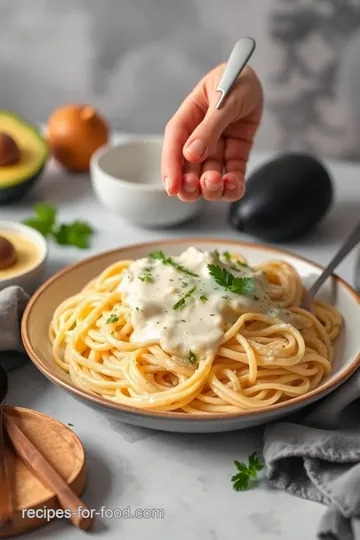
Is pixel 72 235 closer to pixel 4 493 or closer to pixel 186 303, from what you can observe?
pixel 186 303

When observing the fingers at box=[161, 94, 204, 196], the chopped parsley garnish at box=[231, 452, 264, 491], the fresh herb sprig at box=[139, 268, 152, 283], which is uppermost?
the fingers at box=[161, 94, 204, 196]

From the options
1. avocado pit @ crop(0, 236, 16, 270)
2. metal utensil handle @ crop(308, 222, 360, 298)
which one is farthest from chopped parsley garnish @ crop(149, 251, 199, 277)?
avocado pit @ crop(0, 236, 16, 270)

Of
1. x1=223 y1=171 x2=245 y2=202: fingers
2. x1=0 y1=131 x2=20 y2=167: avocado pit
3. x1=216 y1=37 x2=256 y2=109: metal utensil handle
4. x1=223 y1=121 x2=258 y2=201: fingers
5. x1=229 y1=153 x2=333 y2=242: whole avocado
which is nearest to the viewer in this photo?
x1=223 y1=171 x2=245 y2=202: fingers

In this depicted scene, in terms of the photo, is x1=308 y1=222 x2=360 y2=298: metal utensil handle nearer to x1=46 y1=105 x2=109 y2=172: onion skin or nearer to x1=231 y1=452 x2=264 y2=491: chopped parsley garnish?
x1=231 y1=452 x2=264 y2=491: chopped parsley garnish

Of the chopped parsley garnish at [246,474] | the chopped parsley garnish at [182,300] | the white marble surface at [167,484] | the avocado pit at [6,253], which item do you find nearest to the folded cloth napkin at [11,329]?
the white marble surface at [167,484]

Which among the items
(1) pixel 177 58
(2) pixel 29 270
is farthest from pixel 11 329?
(1) pixel 177 58

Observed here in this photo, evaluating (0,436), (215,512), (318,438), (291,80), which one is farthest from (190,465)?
(291,80)
